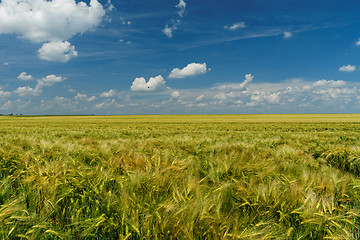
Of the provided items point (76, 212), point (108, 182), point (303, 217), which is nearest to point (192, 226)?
point (303, 217)

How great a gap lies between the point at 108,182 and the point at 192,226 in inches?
53.5

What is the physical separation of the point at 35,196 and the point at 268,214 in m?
2.37

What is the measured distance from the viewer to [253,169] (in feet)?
9.90

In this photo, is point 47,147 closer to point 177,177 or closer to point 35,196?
point 35,196

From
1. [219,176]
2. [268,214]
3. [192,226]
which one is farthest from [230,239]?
[219,176]

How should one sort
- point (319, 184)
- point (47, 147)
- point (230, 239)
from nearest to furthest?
point (230, 239)
point (319, 184)
point (47, 147)

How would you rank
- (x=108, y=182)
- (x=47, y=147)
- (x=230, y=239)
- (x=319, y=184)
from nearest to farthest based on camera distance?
(x=230, y=239) → (x=319, y=184) → (x=108, y=182) → (x=47, y=147)

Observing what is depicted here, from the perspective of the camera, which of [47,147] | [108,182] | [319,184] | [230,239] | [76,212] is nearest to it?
[230,239]

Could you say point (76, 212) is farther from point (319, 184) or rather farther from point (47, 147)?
point (47, 147)

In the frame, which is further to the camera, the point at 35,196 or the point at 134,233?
the point at 35,196

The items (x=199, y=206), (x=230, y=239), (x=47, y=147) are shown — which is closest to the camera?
(x=230, y=239)

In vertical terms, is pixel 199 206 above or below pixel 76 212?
above

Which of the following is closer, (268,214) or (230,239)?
(230,239)

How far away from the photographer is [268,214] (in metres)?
1.91
